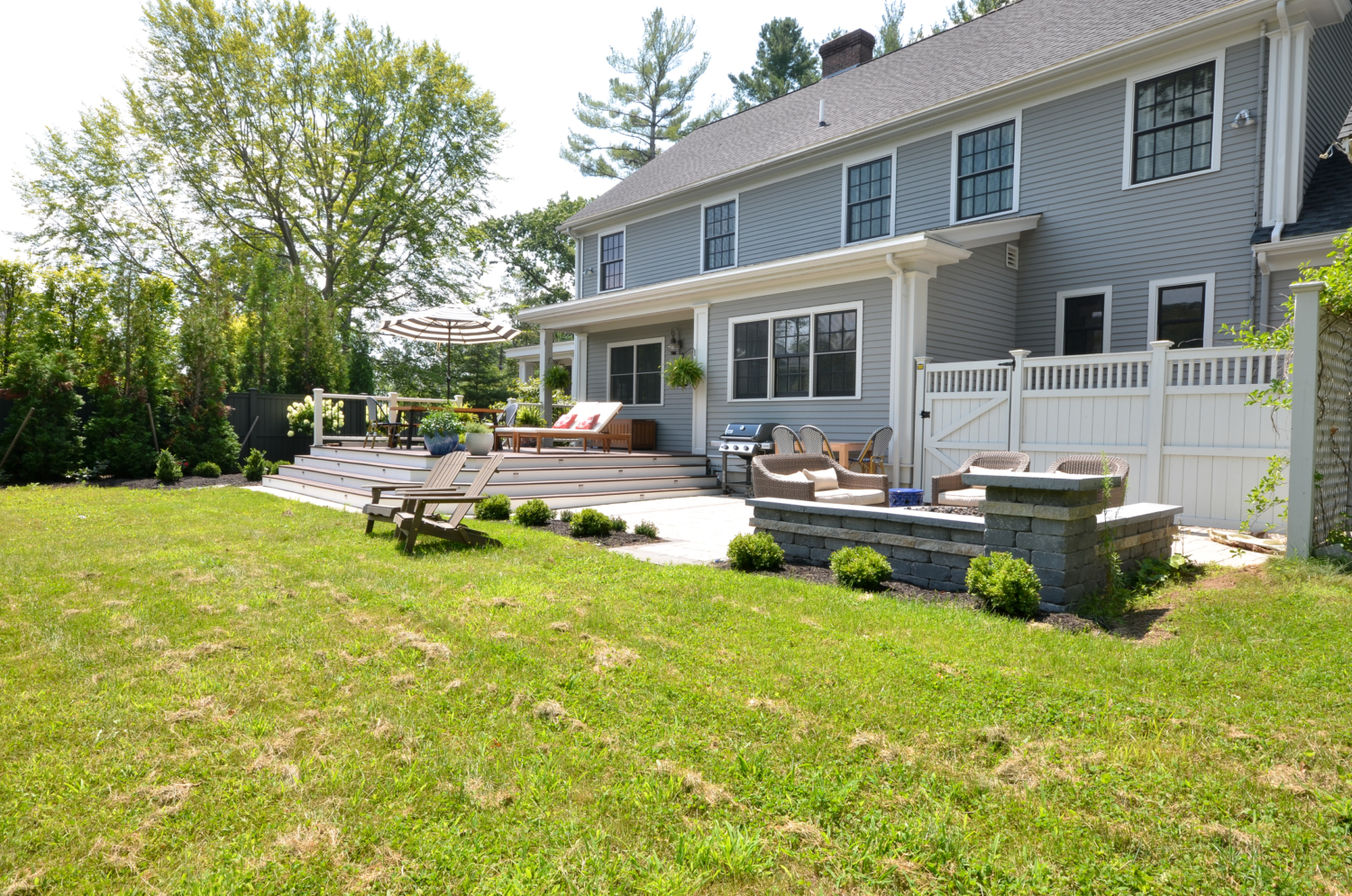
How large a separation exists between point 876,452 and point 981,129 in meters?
5.80

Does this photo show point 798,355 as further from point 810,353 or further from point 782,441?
point 782,441

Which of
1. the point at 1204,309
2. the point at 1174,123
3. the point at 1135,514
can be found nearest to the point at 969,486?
the point at 1135,514

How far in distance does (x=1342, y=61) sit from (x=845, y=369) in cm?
799

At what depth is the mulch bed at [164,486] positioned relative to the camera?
40.4ft

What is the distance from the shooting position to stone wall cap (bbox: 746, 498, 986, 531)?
16.2 feet

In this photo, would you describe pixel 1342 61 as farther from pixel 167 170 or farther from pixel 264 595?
pixel 167 170

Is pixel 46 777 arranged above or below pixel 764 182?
below

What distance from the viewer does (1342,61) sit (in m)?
10.4

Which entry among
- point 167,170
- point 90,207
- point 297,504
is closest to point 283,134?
point 167,170

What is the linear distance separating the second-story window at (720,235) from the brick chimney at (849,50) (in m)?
4.62

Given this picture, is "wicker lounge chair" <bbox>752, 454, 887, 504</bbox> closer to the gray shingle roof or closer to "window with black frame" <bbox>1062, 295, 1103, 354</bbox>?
"window with black frame" <bbox>1062, 295, 1103, 354</bbox>

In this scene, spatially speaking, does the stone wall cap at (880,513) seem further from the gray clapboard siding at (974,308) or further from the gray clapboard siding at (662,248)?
the gray clapboard siding at (662,248)

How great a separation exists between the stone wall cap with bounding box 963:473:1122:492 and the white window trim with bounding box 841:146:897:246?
8764mm

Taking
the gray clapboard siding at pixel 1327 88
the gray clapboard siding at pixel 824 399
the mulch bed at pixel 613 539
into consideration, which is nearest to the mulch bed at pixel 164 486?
the mulch bed at pixel 613 539
